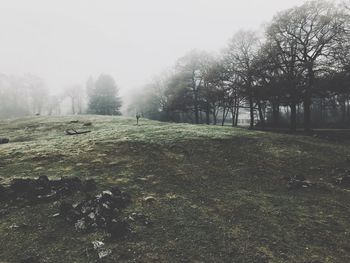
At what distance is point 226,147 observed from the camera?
925 inches

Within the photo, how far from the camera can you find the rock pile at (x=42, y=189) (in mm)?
13243

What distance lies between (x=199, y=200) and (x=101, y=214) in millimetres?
4479

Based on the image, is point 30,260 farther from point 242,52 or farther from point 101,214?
point 242,52

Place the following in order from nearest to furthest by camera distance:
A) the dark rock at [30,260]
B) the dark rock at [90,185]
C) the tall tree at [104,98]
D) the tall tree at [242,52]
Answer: the dark rock at [30,260] < the dark rock at [90,185] < the tall tree at [242,52] < the tall tree at [104,98]

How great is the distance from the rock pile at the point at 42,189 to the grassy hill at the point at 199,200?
Result: 638mm

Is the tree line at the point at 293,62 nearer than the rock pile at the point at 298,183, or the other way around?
the rock pile at the point at 298,183

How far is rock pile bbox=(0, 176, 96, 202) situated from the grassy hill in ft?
2.09

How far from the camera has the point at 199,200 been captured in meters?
13.6

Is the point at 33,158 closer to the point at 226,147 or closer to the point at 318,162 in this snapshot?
the point at 226,147

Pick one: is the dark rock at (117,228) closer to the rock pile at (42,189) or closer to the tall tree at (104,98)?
the rock pile at (42,189)

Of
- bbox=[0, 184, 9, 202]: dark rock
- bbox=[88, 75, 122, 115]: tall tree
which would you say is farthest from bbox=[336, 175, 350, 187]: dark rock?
bbox=[88, 75, 122, 115]: tall tree

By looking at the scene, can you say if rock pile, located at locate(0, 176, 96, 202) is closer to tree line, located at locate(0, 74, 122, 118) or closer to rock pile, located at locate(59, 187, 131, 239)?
rock pile, located at locate(59, 187, 131, 239)

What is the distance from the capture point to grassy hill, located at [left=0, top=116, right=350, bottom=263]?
9.41 m

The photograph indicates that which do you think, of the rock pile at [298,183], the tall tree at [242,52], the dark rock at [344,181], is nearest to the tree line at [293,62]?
the tall tree at [242,52]
